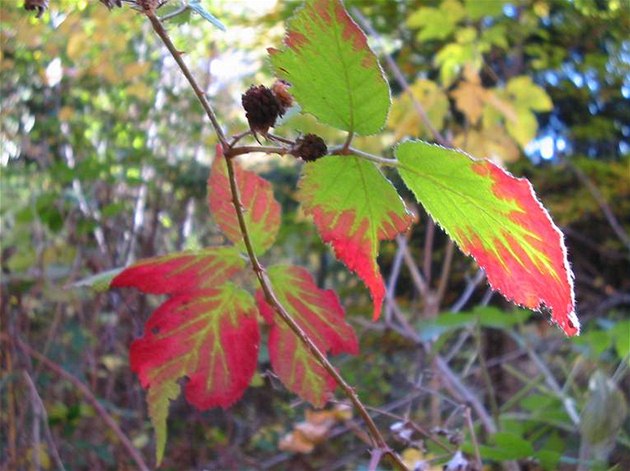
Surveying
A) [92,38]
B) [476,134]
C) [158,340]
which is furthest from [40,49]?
[158,340]

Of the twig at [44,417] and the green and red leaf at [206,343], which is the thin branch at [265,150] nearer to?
the green and red leaf at [206,343]

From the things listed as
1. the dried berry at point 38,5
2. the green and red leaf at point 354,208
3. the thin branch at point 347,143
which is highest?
the dried berry at point 38,5

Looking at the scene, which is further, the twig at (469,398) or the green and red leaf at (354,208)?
the twig at (469,398)

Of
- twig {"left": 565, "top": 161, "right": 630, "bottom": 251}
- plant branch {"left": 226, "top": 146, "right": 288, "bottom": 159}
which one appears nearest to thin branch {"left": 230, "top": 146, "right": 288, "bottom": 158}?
plant branch {"left": 226, "top": 146, "right": 288, "bottom": 159}

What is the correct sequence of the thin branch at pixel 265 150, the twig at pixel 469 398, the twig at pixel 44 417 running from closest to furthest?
the thin branch at pixel 265 150, the twig at pixel 44 417, the twig at pixel 469 398

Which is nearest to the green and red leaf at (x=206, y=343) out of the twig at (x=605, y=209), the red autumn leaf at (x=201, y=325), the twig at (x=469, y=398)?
the red autumn leaf at (x=201, y=325)

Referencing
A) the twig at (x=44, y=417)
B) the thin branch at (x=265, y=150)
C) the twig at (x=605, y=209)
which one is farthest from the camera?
the twig at (x=605, y=209)

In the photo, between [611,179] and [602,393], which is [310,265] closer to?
[611,179]

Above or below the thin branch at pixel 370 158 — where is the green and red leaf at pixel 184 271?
below
